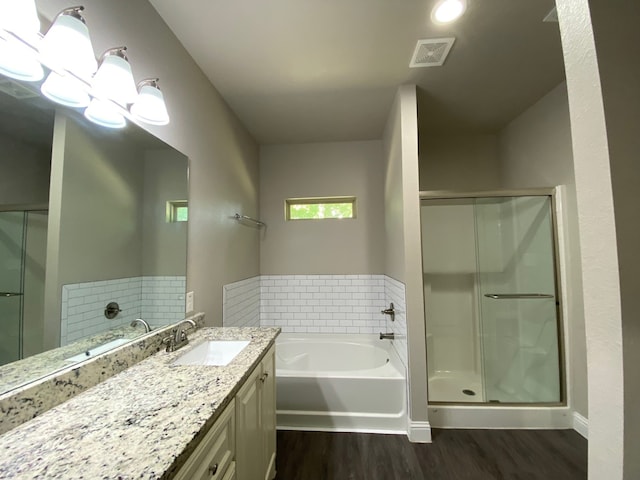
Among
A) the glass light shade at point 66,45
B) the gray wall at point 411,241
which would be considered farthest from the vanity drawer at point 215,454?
the gray wall at point 411,241

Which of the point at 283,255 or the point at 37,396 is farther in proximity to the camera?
the point at 283,255

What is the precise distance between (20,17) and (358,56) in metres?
1.65

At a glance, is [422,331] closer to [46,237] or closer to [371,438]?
[371,438]

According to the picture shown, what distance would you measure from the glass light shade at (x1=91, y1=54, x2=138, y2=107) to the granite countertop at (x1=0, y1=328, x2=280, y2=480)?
3.88 feet

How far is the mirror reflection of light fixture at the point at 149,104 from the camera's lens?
1.30 meters

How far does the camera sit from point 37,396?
0.81 m

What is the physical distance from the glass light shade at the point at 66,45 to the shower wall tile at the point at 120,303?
81 centimetres

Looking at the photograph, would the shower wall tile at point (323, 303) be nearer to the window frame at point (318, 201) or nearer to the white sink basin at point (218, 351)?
the window frame at point (318, 201)

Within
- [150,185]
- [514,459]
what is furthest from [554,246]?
[150,185]

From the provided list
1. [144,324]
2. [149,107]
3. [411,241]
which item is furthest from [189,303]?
[411,241]

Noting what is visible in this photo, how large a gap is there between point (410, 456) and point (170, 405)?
68.9 inches

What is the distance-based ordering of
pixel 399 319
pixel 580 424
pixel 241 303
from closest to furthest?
pixel 580 424, pixel 399 319, pixel 241 303

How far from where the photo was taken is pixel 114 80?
3.75ft

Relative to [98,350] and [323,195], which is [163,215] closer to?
[98,350]
